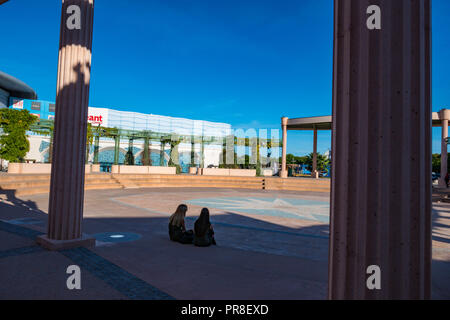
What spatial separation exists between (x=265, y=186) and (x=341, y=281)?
990 inches

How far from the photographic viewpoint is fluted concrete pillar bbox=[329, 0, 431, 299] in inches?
91.9

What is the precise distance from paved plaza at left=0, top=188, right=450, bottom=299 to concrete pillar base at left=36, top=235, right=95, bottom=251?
0.15 meters

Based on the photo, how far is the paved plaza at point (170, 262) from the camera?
4168 millimetres

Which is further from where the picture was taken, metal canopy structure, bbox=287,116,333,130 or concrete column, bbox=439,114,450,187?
metal canopy structure, bbox=287,116,333,130

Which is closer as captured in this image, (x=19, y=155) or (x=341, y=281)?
(x=341, y=281)

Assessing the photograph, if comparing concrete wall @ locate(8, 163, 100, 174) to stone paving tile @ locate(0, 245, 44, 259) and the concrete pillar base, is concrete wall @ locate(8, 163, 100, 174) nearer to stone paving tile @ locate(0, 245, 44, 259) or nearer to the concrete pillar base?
the concrete pillar base

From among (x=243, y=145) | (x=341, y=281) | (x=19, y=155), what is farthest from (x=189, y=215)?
(x=243, y=145)

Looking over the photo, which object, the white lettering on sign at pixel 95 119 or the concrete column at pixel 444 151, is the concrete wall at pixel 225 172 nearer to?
the concrete column at pixel 444 151

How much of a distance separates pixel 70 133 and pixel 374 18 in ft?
20.1

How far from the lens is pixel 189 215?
11.2 metres

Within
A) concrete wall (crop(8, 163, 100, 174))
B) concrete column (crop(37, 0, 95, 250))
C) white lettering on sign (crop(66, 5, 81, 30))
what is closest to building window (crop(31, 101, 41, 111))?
concrete wall (crop(8, 163, 100, 174))

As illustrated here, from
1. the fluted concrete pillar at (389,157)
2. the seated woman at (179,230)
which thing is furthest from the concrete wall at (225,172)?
the fluted concrete pillar at (389,157)

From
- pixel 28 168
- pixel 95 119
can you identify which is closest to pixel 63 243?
pixel 28 168
